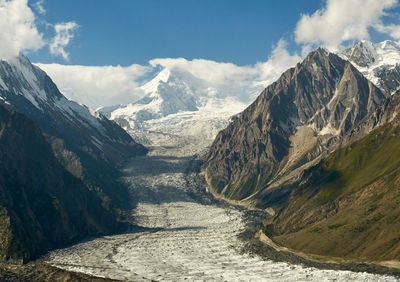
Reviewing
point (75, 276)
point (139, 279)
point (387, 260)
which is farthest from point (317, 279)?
point (75, 276)

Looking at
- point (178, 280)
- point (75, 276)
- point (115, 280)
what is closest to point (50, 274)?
point (75, 276)

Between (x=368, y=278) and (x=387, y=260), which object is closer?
(x=368, y=278)

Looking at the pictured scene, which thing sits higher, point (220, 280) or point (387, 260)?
point (387, 260)

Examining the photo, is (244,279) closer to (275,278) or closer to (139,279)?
(275,278)

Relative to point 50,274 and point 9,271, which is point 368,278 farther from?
point 9,271

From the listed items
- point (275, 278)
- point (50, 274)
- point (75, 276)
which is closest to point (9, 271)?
point (50, 274)

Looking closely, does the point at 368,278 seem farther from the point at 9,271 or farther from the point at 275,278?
the point at 9,271

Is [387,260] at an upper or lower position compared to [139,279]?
upper

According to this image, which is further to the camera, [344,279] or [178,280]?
[178,280]
